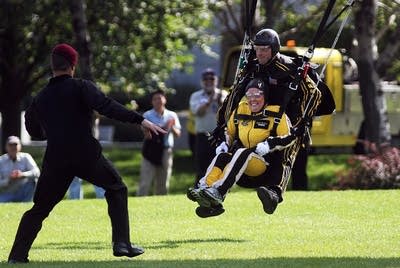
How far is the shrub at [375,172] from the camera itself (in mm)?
19609

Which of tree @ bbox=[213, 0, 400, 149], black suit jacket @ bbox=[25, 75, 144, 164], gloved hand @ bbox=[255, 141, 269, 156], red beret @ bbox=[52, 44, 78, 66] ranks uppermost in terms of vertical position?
red beret @ bbox=[52, 44, 78, 66]

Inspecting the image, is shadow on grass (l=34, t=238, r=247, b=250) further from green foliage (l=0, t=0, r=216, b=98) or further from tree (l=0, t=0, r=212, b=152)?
green foliage (l=0, t=0, r=216, b=98)

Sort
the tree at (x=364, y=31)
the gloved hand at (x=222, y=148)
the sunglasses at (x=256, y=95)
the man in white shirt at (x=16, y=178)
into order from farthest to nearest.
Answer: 1. the tree at (x=364, y=31)
2. the man in white shirt at (x=16, y=178)
3. the gloved hand at (x=222, y=148)
4. the sunglasses at (x=256, y=95)

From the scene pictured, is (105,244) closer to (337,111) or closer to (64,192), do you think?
(64,192)

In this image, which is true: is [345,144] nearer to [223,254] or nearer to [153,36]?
[153,36]

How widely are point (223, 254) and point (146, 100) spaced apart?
31273mm

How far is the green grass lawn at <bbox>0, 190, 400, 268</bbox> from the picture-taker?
1094cm

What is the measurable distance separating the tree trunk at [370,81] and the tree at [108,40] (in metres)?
7.76

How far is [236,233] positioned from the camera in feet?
43.3

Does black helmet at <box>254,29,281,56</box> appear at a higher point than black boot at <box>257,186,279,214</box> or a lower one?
higher

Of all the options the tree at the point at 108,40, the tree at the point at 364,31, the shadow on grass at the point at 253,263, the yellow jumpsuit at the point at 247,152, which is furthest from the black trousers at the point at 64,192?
the tree at the point at 108,40

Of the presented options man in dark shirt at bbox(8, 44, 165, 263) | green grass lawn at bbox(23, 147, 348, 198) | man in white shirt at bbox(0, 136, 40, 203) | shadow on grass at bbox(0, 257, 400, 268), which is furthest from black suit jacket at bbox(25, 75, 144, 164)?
green grass lawn at bbox(23, 147, 348, 198)

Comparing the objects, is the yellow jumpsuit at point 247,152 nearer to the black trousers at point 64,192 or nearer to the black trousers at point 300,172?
the black trousers at point 64,192

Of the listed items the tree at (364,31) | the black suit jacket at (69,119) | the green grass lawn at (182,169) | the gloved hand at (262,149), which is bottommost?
the green grass lawn at (182,169)
